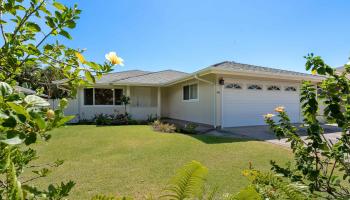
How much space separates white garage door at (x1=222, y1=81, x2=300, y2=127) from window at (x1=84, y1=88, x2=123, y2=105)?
8966 millimetres

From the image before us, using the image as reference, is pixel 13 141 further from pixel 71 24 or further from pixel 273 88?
pixel 273 88

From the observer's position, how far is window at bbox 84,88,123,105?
16.4 meters

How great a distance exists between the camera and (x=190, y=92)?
14.9 metres

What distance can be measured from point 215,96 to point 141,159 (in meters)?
6.64

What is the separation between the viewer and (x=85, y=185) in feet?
14.0

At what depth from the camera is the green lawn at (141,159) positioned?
14.1 ft

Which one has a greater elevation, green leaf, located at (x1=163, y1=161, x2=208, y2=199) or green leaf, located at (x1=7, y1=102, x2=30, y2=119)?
green leaf, located at (x1=7, y1=102, x2=30, y2=119)

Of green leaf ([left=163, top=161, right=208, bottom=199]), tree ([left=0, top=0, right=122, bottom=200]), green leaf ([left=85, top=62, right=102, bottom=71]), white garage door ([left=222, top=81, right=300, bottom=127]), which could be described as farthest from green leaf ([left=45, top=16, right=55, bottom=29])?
white garage door ([left=222, top=81, right=300, bottom=127])

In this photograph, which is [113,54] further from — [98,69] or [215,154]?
[215,154]

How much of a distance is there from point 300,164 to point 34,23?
7.72 ft

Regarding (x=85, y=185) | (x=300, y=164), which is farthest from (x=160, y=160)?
(x=300, y=164)

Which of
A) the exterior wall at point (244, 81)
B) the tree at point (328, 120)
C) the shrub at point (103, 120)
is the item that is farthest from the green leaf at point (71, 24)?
the shrub at point (103, 120)

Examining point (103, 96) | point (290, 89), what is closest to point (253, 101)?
point (290, 89)

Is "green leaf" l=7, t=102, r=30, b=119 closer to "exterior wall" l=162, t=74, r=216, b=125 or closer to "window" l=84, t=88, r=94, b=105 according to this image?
"exterior wall" l=162, t=74, r=216, b=125
